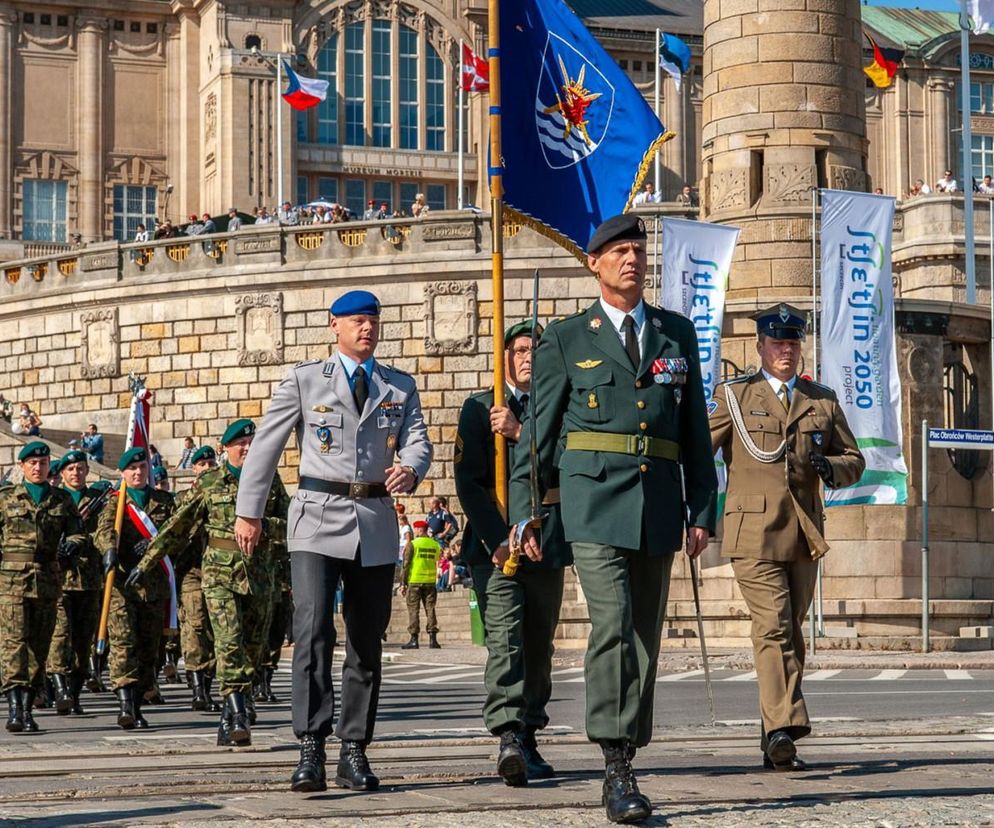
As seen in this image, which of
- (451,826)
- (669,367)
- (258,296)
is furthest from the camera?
(258,296)

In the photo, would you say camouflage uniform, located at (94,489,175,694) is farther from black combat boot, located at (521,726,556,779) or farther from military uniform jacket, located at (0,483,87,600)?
black combat boot, located at (521,726,556,779)

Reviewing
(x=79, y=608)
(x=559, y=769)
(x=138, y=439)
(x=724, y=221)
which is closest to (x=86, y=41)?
(x=724, y=221)

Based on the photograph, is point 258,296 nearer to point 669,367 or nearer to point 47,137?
point 47,137

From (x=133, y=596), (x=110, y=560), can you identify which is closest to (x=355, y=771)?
(x=133, y=596)

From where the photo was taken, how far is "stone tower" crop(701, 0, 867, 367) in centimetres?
2842

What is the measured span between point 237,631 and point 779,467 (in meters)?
3.35

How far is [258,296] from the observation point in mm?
43688

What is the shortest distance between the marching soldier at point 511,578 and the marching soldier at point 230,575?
2178mm

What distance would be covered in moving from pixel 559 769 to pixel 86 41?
54.8 metres

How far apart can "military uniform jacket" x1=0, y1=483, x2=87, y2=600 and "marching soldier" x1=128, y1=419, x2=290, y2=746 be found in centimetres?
240

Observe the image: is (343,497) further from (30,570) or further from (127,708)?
(30,570)

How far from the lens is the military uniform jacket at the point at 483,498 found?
934 centimetres

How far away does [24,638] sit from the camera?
563 inches

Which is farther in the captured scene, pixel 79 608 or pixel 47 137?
pixel 47 137
